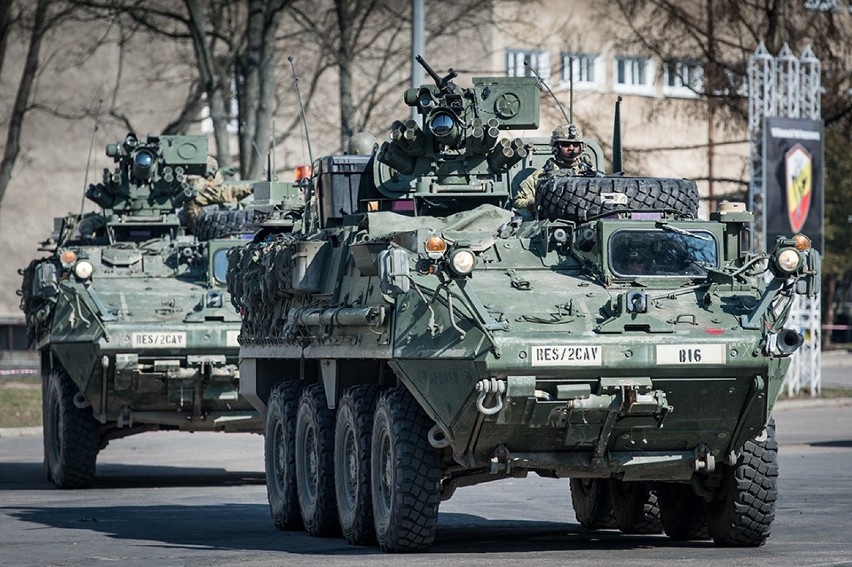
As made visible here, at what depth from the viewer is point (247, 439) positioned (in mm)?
28250

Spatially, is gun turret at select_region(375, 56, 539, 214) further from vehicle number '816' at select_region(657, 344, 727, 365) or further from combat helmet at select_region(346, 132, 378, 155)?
vehicle number '816' at select_region(657, 344, 727, 365)

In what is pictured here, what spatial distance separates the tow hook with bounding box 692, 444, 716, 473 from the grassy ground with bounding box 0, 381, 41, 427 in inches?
677

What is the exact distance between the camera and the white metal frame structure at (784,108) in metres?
29.3

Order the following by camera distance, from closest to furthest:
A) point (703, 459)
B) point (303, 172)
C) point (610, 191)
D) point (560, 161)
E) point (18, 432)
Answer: point (703, 459) → point (610, 191) → point (560, 161) → point (303, 172) → point (18, 432)

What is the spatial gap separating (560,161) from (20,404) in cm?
1705

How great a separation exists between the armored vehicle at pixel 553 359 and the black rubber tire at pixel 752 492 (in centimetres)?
1

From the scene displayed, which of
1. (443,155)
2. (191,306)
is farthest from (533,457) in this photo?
(191,306)

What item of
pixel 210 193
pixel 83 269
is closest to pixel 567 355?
pixel 83 269

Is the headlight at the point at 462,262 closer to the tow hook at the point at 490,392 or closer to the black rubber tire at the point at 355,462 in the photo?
the tow hook at the point at 490,392

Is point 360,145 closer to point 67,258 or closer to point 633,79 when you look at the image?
point 67,258

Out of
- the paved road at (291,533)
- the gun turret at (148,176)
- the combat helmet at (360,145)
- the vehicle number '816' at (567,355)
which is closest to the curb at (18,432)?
the paved road at (291,533)

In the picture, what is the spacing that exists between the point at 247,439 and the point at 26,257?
15.2m

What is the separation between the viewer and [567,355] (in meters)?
11.9

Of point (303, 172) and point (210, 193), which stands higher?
point (303, 172)
